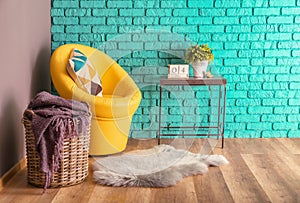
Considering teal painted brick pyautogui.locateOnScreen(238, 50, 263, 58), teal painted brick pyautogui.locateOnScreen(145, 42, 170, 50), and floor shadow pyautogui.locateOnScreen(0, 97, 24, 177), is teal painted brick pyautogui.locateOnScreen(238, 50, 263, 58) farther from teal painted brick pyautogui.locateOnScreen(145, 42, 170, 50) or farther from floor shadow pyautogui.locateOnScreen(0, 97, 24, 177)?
floor shadow pyautogui.locateOnScreen(0, 97, 24, 177)

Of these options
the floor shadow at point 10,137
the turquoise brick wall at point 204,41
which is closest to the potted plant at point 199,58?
the turquoise brick wall at point 204,41

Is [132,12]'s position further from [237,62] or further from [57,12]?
[237,62]

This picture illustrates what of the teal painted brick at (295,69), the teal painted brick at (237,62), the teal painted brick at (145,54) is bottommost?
the teal painted brick at (295,69)

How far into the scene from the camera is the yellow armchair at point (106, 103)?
12.4 feet

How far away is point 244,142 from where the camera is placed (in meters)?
4.51

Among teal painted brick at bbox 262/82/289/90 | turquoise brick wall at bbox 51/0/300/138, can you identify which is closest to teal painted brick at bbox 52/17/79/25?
turquoise brick wall at bbox 51/0/300/138

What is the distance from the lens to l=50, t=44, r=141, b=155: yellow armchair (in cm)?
377

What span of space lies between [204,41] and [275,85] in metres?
Result: 0.79

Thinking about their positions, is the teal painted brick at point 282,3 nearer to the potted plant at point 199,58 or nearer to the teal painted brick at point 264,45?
the teal painted brick at point 264,45

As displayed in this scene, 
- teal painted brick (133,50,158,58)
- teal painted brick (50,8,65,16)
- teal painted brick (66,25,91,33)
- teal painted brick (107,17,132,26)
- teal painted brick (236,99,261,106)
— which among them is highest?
teal painted brick (50,8,65,16)

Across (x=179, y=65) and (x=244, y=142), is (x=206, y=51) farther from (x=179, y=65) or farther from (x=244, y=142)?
(x=244, y=142)

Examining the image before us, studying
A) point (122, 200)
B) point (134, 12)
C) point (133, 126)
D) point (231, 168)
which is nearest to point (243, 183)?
point (231, 168)

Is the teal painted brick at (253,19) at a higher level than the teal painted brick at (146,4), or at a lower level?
lower

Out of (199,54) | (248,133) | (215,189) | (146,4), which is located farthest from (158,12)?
(215,189)
